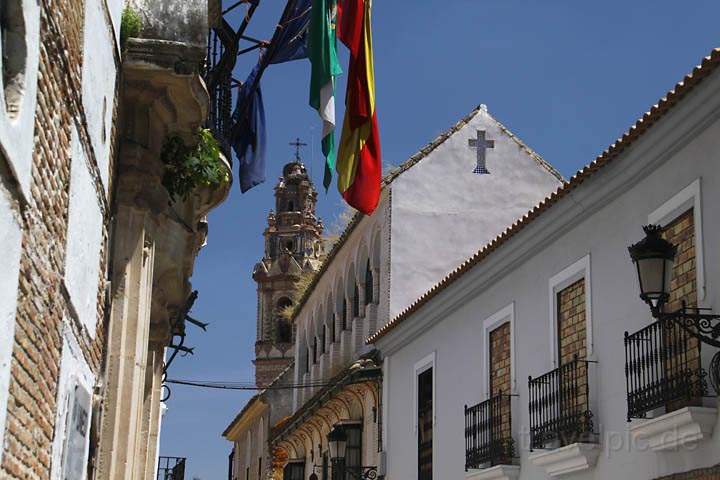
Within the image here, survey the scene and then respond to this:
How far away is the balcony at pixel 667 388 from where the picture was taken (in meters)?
9.95

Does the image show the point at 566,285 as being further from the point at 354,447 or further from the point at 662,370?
the point at 354,447

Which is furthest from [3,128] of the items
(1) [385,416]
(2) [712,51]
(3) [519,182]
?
(3) [519,182]

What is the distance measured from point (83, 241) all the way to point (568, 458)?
6.80m

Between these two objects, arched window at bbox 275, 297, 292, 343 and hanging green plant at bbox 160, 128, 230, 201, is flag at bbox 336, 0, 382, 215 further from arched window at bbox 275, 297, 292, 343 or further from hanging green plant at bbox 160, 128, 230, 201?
arched window at bbox 275, 297, 292, 343

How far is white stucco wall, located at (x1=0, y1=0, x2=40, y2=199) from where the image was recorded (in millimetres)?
4867

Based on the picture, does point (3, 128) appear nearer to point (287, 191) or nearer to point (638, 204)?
point (638, 204)

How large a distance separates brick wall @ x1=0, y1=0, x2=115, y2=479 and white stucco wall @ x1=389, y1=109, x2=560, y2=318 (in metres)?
15.7

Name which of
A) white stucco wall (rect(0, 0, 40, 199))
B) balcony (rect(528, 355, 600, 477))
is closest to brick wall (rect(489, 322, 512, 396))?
balcony (rect(528, 355, 600, 477))

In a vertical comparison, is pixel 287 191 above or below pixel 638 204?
above

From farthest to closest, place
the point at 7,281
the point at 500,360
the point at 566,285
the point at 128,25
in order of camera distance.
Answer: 1. the point at 500,360
2. the point at 566,285
3. the point at 128,25
4. the point at 7,281

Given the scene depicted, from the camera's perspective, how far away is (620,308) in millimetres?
12086

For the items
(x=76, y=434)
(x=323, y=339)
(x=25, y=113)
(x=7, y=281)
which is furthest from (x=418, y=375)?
(x=7, y=281)

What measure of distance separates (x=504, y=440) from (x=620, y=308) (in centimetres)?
314

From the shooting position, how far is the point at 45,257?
6.00 meters
